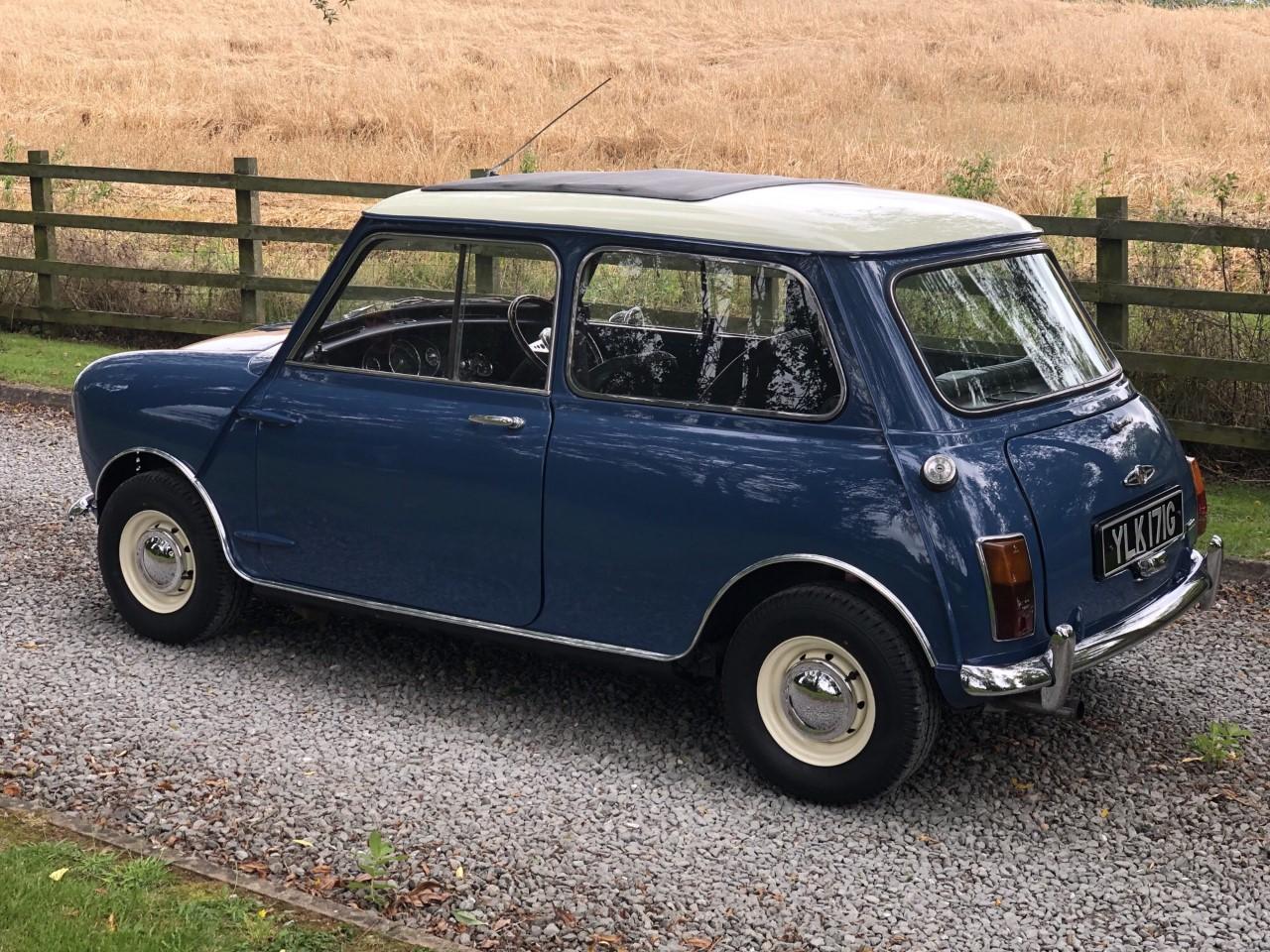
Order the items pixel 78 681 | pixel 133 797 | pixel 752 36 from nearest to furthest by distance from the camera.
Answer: pixel 133 797
pixel 78 681
pixel 752 36

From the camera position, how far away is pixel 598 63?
34938 millimetres

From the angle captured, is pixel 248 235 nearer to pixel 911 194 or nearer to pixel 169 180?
pixel 169 180

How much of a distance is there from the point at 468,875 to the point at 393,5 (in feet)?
154

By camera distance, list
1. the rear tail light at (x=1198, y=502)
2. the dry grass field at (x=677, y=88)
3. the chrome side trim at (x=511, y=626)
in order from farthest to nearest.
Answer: the dry grass field at (x=677, y=88) < the rear tail light at (x=1198, y=502) < the chrome side trim at (x=511, y=626)

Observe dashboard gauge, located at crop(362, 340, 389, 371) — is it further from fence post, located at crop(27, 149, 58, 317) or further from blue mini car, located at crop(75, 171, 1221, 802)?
fence post, located at crop(27, 149, 58, 317)

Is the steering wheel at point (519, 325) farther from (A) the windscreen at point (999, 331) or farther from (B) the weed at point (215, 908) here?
(B) the weed at point (215, 908)

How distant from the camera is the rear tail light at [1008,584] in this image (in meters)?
4.51

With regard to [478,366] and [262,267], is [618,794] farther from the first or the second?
[262,267]

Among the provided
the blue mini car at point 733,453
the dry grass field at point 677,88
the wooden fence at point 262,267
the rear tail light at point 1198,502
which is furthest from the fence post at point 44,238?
the rear tail light at point 1198,502

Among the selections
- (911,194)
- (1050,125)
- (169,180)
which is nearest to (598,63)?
(1050,125)

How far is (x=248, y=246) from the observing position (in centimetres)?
1238

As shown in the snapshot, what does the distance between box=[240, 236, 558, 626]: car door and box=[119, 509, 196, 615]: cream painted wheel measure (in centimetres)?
48

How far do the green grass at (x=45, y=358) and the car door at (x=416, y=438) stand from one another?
6236mm

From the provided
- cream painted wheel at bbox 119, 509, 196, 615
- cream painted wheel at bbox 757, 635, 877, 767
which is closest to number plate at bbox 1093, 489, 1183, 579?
cream painted wheel at bbox 757, 635, 877, 767
